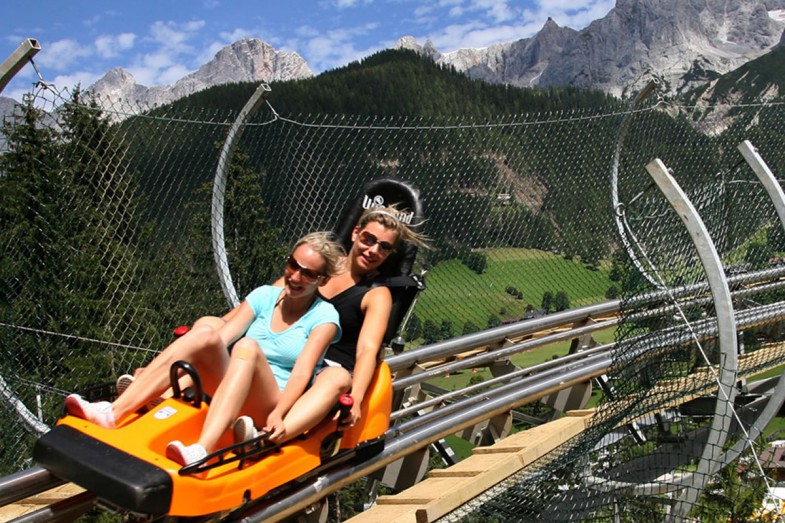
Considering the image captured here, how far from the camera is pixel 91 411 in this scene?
2.85 m

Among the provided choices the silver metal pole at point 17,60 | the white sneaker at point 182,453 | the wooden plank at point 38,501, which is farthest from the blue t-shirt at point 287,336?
the silver metal pole at point 17,60

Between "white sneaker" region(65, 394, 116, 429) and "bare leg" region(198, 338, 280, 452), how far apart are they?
11.7 inches

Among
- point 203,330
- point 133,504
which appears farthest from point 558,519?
point 133,504

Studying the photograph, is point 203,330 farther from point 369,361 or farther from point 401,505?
point 401,505

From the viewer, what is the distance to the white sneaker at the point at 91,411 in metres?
2.85

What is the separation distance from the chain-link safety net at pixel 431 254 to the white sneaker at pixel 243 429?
1.29 metres

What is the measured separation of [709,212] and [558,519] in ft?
6.34

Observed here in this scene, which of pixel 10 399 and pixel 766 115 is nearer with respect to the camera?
pixel 10 399

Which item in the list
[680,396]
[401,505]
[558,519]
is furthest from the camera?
[680,396]

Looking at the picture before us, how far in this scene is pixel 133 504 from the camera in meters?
2.51

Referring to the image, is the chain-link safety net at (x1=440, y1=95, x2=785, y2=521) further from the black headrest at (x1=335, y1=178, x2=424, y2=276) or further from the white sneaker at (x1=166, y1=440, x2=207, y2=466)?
the white sneaker at (x1=166, y1=440, x2=207, y2=466)

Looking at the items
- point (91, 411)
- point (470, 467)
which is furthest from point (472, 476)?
point (91, 411)

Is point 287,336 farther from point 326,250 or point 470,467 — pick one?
point 470,467

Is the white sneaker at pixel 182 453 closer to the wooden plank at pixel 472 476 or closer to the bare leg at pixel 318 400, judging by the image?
the bare leg at pixel 318 400
